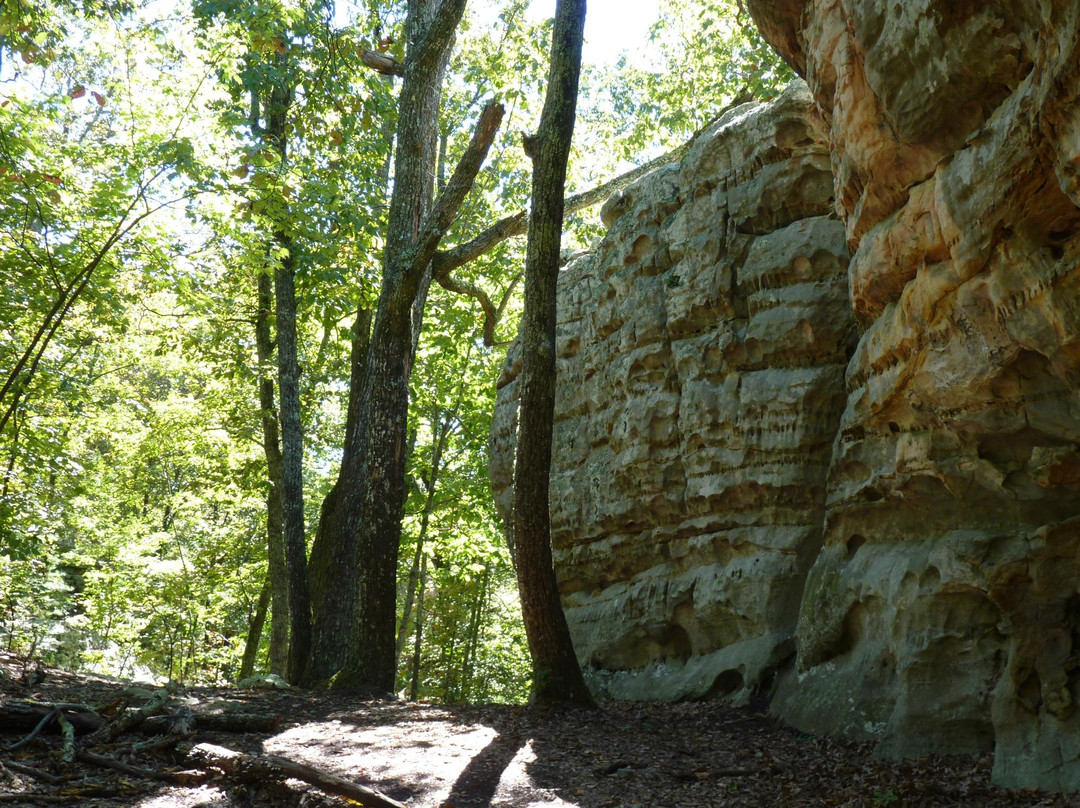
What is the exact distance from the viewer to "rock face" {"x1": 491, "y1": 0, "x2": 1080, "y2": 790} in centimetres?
501

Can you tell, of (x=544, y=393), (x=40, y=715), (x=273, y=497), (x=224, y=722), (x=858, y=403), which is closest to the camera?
(x=40, y=715)

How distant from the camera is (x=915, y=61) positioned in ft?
18.0

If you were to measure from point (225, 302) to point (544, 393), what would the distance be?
9.42 meters

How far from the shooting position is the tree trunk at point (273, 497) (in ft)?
44.5

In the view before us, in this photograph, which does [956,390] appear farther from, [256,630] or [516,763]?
[256,630]

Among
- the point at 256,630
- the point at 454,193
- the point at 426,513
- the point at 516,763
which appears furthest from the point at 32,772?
the point at 256,630

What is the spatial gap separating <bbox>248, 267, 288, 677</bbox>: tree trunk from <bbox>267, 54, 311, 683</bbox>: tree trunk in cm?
147

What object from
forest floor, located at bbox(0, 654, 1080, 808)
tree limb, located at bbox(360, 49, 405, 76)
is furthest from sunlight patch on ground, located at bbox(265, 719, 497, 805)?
tree limb, located at bbox(360, 49, 405, 76)

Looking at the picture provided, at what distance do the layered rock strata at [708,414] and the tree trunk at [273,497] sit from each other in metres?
5.15

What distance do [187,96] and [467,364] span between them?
8.70 metres

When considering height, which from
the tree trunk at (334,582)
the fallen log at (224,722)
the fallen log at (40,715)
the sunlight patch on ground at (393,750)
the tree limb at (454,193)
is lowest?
the sunlight patch on ground at (393,750)

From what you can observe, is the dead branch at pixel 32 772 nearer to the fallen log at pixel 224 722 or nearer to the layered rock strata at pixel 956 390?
the fallen log at pixel 224 722

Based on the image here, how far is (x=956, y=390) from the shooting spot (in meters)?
5.81

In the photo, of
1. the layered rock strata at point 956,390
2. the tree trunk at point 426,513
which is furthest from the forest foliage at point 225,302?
the layered rock strata at point 956,390
